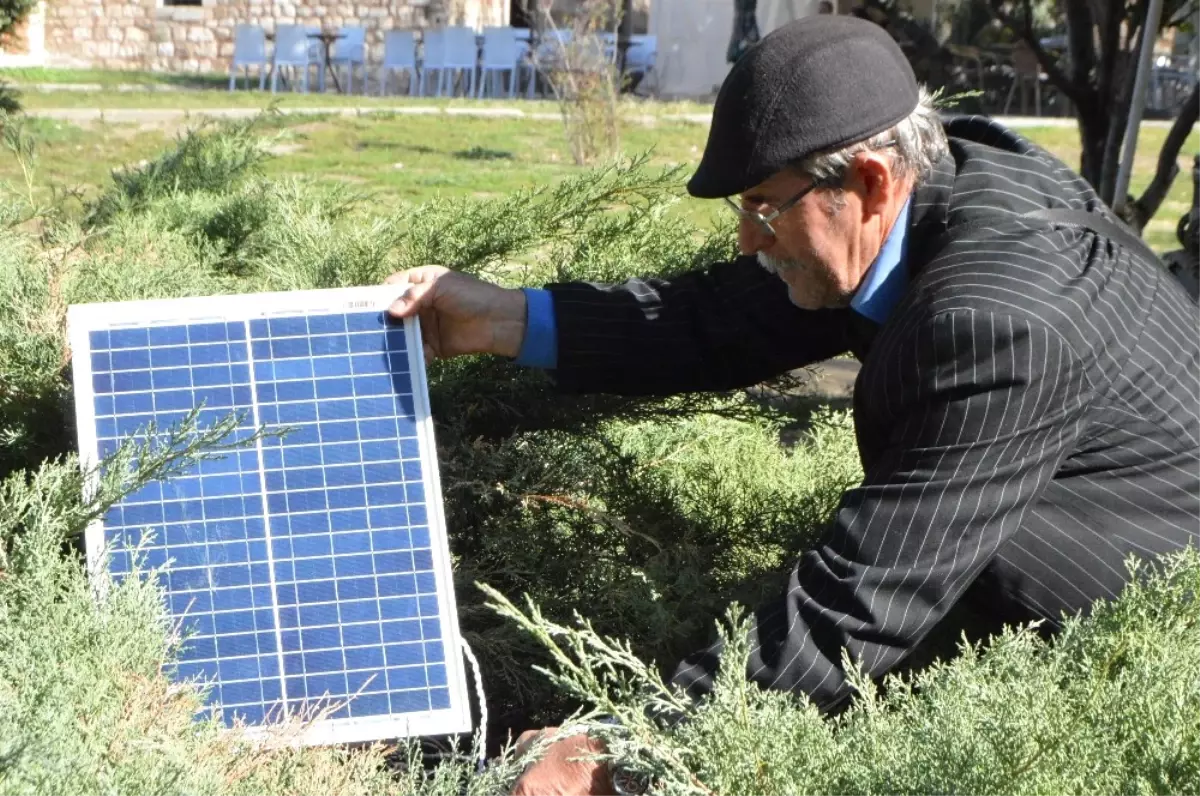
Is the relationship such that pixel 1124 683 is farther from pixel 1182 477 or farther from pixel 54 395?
pixel 54 395

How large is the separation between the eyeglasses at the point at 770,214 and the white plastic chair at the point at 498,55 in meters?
19.6

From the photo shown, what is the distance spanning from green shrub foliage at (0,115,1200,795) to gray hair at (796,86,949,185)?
2.84 feet

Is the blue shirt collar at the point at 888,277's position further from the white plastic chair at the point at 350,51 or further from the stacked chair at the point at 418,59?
the white plastic chair at the point at 350,51

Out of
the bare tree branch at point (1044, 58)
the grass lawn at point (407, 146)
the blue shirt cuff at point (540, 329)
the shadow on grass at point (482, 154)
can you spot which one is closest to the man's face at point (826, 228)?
the blue shirt cuff at point (540, 329)

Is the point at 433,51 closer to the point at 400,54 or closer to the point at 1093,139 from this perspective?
the point at 400,54

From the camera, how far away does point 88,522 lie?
2.17m

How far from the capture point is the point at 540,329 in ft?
9.65

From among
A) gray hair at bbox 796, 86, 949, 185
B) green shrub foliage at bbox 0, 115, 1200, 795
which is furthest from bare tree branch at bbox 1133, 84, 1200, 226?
gray hair at bbox 796, 86, 949, 185

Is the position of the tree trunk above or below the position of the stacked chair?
above

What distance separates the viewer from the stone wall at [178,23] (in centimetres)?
2394

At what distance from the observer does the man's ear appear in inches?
95.7

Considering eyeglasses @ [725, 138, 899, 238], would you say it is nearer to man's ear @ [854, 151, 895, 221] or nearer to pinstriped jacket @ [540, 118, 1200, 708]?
man's ear @ [854, 151, 895, 221]

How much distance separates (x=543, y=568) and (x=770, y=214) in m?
1.07

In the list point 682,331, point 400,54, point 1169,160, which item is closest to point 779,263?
point 682,331
